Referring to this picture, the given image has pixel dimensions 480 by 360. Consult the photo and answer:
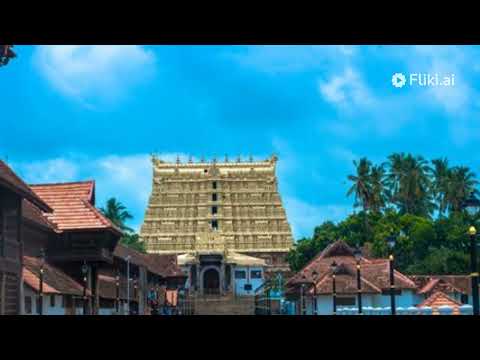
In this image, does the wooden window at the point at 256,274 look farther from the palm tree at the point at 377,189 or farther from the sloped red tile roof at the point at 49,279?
the sloped red tile roof at the point at 49,279

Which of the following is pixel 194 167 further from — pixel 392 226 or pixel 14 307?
pixel 14 307

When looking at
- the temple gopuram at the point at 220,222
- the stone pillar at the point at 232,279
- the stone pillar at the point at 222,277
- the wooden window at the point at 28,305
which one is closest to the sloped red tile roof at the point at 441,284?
the wooden window at the point at 28,305

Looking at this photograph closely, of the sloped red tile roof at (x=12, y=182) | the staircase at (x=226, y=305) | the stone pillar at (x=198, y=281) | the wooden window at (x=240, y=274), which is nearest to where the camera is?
the sloped red tile roof at (x=12, y=182)

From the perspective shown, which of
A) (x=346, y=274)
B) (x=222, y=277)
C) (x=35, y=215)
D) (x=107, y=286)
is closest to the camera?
(x=35, y=215)

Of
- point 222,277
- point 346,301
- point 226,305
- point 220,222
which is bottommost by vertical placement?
point 226,305

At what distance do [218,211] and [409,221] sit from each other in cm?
1958

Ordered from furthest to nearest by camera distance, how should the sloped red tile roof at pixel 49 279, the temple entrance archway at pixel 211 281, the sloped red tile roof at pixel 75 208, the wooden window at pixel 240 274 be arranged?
the temple entrance archway at pixel 211 281, the wooden window at pixel 240 274, the sloped red tile roof at pixel 75 208, the sloped red tile roof at pixel 49 279

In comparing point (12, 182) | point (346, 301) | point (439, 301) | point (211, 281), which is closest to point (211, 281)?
point (211, 281)

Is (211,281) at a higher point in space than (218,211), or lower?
lower

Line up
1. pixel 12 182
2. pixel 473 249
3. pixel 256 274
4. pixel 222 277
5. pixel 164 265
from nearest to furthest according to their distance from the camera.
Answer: pixel 473 249 → pixel 12 182 → pixel 164 265 → pixel 256 274 → pixel 222 277

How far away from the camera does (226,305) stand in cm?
2641

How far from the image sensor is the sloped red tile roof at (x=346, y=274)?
16.9 meters

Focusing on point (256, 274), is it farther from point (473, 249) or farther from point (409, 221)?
point (473, 249)
